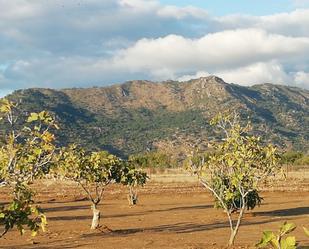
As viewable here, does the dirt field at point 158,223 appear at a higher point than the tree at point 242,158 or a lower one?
lower

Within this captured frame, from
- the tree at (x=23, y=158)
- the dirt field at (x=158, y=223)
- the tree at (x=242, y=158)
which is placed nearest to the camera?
the tree at (x=23, y=158)

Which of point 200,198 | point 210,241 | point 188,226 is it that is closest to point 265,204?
point 200,198

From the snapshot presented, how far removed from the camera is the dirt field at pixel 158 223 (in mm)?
27938

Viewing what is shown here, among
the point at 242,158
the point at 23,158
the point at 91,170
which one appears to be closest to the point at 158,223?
the point at 91,170

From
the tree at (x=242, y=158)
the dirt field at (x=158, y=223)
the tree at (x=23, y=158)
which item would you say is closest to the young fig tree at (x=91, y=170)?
the dirt field at (x=158, y=223)

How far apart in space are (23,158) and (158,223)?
2809cm

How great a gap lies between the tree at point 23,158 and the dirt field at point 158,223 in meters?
4.86

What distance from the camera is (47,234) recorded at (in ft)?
105

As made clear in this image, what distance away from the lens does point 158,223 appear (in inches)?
1510

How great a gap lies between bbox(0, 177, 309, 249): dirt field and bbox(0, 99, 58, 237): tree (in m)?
4.86

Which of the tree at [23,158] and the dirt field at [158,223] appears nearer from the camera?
the tree at [23,158]

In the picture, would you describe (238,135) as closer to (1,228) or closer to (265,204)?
(1,228)

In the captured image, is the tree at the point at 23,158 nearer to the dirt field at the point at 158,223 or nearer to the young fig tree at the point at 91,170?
the dirt field at the point at 158,223

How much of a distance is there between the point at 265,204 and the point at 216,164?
3039 cm
